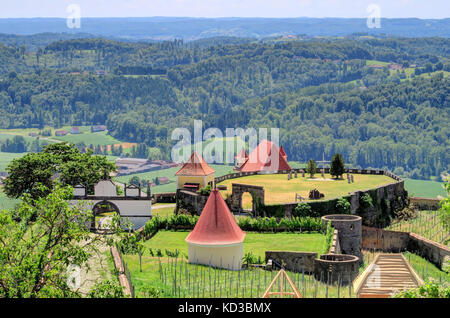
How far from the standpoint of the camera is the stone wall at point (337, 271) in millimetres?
34812

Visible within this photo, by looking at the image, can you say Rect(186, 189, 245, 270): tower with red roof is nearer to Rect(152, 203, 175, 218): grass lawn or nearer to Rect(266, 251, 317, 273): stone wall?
Rect(266, 251, 317, 273): stone wall

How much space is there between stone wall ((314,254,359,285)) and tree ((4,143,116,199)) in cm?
2597

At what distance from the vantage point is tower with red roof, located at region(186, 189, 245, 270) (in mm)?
38656

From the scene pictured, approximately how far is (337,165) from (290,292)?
141 feet

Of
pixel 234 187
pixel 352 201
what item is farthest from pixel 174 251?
pixel 352 201

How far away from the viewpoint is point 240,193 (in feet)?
185

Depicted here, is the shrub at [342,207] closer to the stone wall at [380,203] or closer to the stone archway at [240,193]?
the stone wall at [380,203]

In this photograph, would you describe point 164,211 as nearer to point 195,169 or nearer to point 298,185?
point 195,169

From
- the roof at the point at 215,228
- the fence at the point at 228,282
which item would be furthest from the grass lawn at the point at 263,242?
the fence at the point at 228,282

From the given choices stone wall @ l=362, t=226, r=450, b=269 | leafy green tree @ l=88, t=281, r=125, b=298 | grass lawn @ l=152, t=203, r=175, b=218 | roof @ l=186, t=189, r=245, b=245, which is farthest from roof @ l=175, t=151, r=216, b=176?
leafy green tree @ l=88, t=281, r=125, b=298

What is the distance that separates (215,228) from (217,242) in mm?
987

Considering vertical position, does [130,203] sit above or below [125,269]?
below

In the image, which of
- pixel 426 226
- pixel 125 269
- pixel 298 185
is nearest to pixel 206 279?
pixel 125 269
